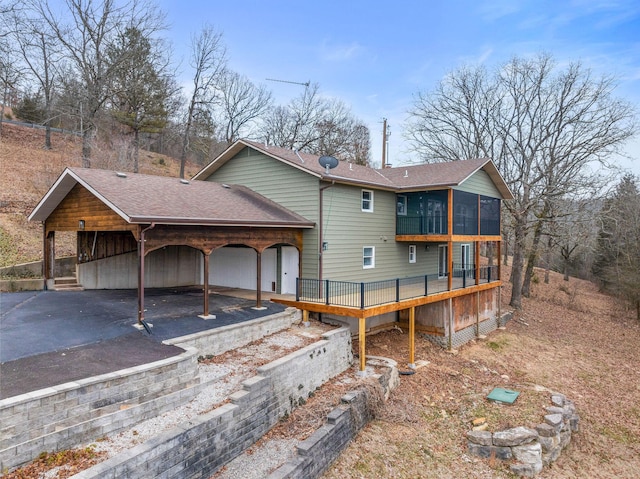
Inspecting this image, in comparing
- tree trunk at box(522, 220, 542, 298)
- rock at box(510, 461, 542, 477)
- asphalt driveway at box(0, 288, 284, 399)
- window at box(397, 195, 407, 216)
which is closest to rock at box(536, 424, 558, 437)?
rock at box(510, 461, 542, 477)

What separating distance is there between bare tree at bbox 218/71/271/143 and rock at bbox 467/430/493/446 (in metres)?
27.4

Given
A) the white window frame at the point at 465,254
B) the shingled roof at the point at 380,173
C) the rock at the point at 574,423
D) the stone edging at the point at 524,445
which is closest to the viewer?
the stone edging at the point at 524,445

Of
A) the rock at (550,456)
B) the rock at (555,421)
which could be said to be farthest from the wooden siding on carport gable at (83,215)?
the rock at (555,421)

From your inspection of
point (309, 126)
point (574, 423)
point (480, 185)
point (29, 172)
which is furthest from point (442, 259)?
point (29, 172)

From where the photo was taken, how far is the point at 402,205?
1698 centimetres

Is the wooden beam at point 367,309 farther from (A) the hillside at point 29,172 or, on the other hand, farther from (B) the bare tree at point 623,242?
(B) the bare tree at point 623,242

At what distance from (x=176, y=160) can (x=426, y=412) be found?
125ft

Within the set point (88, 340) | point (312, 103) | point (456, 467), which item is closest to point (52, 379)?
point (88, 340)

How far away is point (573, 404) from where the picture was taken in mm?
10609

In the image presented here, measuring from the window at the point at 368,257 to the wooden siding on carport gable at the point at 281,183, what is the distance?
2.55m

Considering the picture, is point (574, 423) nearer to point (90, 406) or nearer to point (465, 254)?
point (90, 406)

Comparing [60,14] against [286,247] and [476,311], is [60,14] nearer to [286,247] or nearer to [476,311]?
[286,247]

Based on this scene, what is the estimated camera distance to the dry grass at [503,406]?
791 cm

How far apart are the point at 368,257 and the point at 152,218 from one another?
8605 mm
